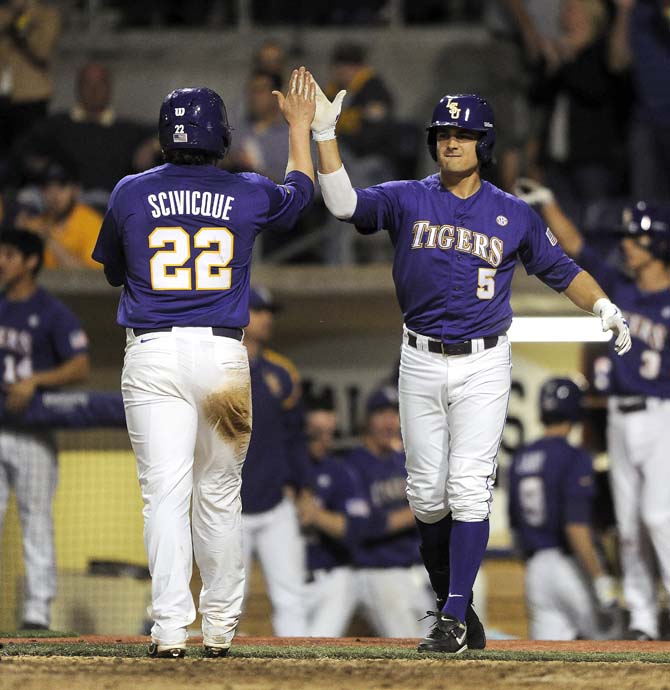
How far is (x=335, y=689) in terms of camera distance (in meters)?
4.43

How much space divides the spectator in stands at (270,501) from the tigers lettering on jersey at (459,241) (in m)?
2.69

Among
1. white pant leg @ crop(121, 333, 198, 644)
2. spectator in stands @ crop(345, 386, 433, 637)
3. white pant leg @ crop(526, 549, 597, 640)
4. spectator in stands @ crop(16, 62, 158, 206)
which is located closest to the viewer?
white pant leg @ crop(121, 333, 198, 644)

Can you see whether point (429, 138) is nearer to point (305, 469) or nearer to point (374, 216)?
point (374, 216)

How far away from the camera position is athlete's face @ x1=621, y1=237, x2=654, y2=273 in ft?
23.4

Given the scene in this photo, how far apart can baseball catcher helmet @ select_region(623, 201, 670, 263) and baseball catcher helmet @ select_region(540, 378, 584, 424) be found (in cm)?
131

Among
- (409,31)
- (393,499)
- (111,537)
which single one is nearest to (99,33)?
(409,31)

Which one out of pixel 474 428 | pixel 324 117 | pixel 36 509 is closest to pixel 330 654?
pixel 474 428

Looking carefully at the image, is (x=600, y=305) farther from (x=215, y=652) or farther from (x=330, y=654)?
(x=215, y=652)

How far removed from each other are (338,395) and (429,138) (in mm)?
6052

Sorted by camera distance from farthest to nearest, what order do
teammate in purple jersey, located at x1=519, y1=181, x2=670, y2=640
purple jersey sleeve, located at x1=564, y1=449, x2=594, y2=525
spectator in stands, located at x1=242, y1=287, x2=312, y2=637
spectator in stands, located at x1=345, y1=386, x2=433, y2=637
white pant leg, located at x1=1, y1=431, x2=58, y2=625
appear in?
spectator in stands, located at x1=345, y1=386, x2=433, y2=637, purple jersey sleeve, located at x1=564, y1=449, x2=594, y2=525, spectator in stands, located at x1=242, y1=287, x2=312, y2=637, white pant leg, located at x1=1, y1=431, x2=58, y2=625, teammate in purple jersey, located at x1=519, y1=181, x2=670, y2=640

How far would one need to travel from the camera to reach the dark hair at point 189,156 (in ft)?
16.0

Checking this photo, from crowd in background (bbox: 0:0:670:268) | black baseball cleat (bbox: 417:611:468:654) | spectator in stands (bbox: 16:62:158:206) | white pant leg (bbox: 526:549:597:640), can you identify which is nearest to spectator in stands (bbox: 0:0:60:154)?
crowd in background (bbox: 0:0:670:268)

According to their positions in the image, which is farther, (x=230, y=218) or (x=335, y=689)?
(x=230, y=218)

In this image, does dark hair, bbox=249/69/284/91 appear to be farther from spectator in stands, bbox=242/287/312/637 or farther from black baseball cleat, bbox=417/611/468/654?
black baseball cleat, bbox=417/611/468/654
